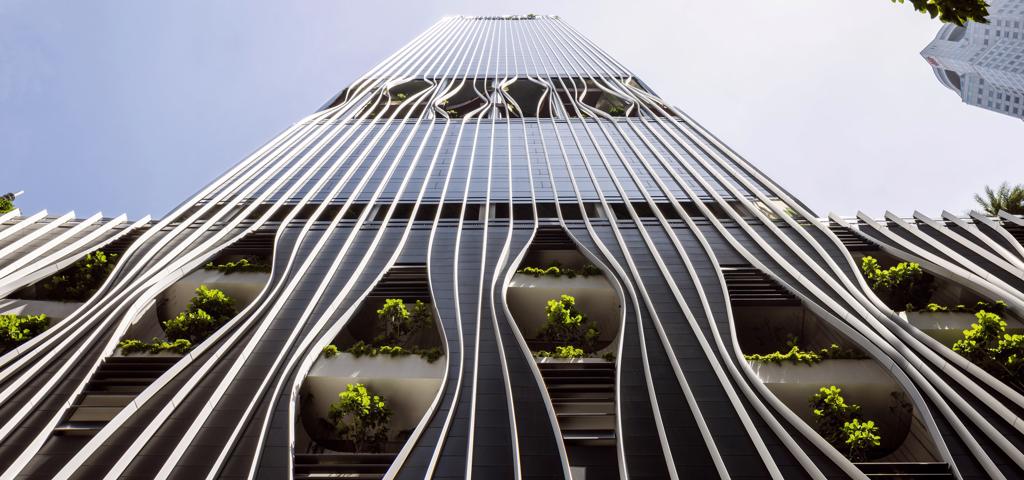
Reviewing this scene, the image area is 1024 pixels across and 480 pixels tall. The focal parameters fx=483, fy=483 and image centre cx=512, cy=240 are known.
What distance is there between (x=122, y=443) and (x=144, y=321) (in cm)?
699

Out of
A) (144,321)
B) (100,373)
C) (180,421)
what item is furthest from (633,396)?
(144,321)

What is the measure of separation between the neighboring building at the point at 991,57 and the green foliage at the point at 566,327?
131231mm

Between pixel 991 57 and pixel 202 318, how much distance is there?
161m

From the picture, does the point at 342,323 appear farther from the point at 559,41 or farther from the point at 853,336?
the point at 559,41

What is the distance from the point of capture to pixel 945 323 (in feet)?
51.9

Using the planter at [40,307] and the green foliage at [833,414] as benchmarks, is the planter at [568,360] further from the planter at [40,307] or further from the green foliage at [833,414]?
the planter at [40,307]

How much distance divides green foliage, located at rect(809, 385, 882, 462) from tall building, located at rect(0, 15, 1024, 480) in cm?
6

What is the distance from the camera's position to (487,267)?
19.4m

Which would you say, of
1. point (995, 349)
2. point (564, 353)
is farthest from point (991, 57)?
point (564, 353)

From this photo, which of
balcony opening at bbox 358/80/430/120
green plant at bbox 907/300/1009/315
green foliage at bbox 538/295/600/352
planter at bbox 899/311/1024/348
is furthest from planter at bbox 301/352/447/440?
balcony opening at bbox 358/80/430/120

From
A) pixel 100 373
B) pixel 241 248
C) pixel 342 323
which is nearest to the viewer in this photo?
pixel 100 373

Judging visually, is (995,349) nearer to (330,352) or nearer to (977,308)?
(977,308)

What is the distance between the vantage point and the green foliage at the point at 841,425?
38.8 ft

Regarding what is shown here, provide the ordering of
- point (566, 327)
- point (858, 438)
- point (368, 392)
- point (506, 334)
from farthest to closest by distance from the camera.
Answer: point (566, 327) → point (506, 334) → point (368, 392) → point (858, 438)
